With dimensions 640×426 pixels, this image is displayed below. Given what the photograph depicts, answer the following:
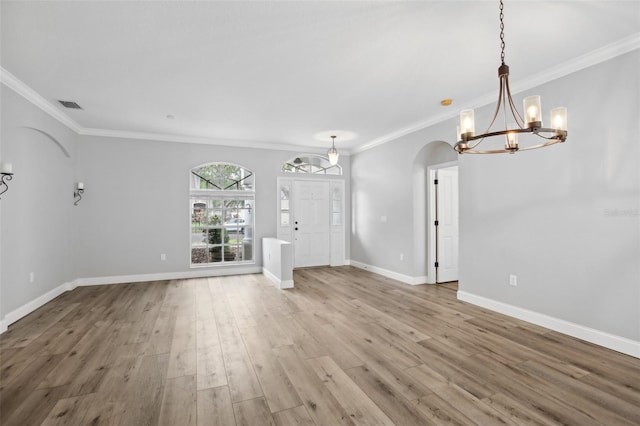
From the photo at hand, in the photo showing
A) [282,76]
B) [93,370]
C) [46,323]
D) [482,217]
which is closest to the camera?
[93,370]

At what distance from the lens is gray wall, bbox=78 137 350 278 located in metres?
5.60

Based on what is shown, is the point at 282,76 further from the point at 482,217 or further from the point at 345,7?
the point at 482,217

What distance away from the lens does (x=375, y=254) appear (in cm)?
663

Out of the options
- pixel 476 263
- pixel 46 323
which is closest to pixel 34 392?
pixel 46 323

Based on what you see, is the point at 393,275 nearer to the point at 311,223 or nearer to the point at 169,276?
the point at 311,223

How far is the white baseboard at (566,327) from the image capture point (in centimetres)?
283

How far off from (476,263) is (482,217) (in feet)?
2.10

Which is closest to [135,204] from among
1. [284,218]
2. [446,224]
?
[284,218]

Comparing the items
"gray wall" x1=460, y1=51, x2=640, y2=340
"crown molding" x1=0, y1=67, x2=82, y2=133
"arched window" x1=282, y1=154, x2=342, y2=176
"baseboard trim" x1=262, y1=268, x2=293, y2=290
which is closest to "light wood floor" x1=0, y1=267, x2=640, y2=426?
"gray wall" x1=460, y1=51, x2=640, y2=340

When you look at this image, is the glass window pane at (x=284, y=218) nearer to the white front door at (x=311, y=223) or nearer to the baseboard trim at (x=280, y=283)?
the white front door at (x=311, y=223)

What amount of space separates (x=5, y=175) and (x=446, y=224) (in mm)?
6251

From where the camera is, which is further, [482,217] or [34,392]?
[482,217]

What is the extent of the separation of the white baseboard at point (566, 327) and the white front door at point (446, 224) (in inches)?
52.4

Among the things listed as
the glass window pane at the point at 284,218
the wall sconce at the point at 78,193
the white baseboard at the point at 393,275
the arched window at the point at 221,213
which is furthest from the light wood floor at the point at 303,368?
the glass window pane at the point at 284,218
